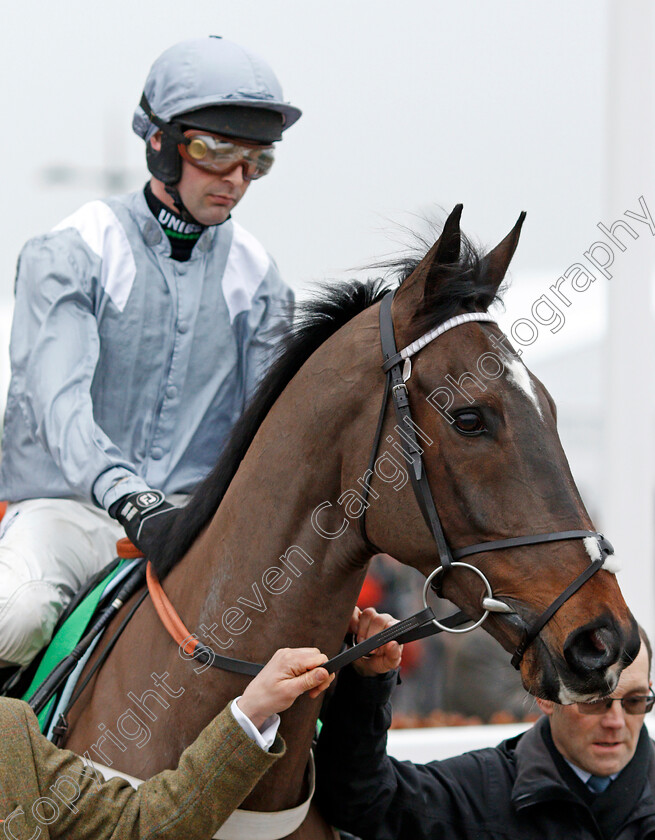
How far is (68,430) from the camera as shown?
221 centimetres

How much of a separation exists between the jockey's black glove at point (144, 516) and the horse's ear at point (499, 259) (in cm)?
84

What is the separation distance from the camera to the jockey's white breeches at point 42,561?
7.15ft

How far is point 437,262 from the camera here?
1792 mm

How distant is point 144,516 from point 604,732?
1266 millimetres

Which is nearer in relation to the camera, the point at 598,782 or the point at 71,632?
the point at 71,632

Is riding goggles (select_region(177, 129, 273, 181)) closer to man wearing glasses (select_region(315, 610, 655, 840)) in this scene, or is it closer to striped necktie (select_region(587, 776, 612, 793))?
man wearing glasses (select_region(315, 610, 655, 840))

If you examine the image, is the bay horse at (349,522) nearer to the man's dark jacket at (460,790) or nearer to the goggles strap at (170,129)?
the man's dark jacket at (460,790)

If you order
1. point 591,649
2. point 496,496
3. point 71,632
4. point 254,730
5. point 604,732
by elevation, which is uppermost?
point 496,496

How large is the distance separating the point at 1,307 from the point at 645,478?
15.9 ft

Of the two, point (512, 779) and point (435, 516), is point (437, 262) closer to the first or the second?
point (435, 516)

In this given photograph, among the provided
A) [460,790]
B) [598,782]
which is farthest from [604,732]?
[460,790]

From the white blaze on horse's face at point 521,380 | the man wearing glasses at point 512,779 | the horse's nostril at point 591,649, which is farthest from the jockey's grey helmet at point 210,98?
the horse's nostril at point 591,649

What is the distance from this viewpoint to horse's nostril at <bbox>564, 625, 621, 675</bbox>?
153 centimetres

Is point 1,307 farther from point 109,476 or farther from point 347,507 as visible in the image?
point 347,507
